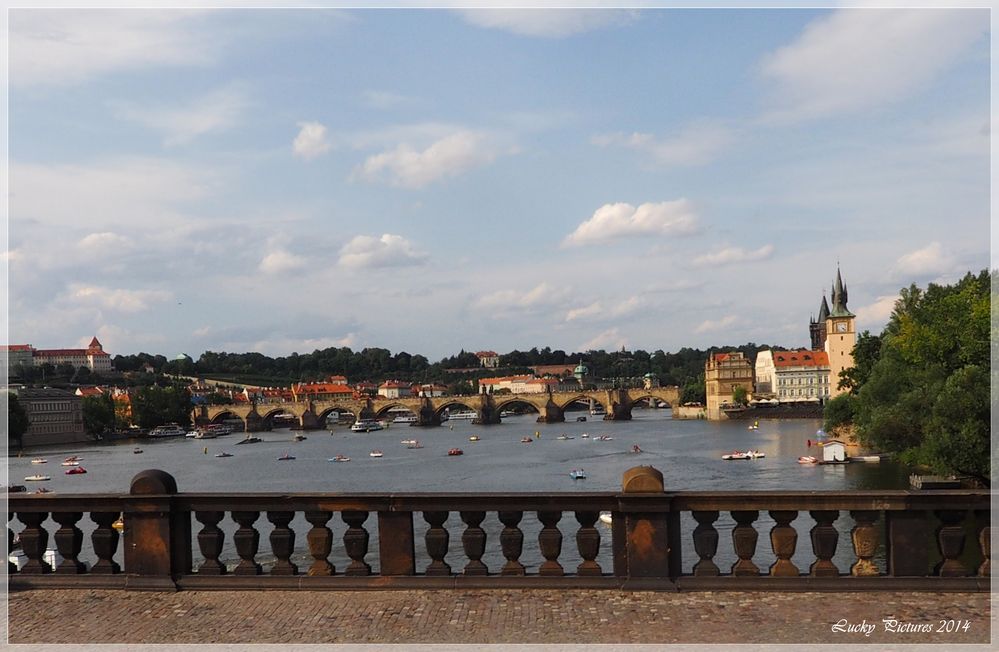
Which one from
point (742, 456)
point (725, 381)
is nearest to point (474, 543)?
point (742, 456)

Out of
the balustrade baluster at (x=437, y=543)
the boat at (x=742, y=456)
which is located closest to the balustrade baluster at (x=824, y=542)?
the balustrade baluster at (x=437, y=543)

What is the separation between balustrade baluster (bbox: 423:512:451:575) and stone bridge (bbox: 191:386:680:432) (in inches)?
6386

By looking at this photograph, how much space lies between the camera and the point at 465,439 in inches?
5007

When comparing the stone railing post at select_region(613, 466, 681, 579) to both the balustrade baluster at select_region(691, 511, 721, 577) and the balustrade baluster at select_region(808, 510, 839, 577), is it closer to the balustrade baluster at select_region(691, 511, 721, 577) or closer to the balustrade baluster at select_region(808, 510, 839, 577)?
the balustrade baluster at select_region(691, 511, 721, 577)

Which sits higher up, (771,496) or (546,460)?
(771,496)

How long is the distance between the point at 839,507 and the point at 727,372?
6399 inches

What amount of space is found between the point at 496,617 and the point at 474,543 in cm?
111

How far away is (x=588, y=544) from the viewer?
8.92m

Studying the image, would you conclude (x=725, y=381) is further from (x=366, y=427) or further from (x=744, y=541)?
(x=744, y=541)

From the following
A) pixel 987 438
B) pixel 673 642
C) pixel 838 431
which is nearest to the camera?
pixel 673 642

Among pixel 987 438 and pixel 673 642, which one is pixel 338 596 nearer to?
pixel 673 642

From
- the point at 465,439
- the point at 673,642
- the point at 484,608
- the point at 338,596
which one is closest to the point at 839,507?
the point at 673,642

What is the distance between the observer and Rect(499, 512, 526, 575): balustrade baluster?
890 centimetres

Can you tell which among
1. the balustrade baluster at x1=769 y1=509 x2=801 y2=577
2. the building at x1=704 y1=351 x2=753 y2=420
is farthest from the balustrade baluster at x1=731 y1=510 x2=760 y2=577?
the building at x1=704 y1=351 x2=753 y2=420
